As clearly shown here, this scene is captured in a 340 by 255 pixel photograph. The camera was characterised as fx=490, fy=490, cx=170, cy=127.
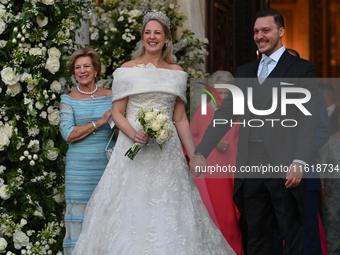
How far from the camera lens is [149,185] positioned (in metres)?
3.40

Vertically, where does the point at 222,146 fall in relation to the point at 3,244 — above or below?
above

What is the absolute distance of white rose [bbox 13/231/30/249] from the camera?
3.87 meters

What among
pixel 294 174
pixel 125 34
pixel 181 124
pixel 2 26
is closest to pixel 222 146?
pixel 181 124

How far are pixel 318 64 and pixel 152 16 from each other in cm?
784

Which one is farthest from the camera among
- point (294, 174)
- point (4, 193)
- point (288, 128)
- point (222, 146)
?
point (222, 146)

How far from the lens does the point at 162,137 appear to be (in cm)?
327

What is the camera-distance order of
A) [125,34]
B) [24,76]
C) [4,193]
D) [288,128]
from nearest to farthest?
[288,128] → [4,193] → [24,76] → [125,34]

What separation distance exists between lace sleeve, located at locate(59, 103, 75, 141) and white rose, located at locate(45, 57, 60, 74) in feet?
1.22

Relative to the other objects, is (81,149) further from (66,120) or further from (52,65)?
(52,65)

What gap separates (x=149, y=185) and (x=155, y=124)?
18.1 inches

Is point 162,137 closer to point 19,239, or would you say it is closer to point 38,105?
point 38,105

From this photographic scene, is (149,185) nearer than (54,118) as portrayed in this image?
Yes

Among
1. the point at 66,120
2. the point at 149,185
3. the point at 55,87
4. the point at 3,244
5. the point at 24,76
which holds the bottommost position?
the point at 3,244

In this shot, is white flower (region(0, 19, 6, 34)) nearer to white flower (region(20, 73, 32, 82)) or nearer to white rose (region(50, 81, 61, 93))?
white flower (region(20, 73, 32, 82))
